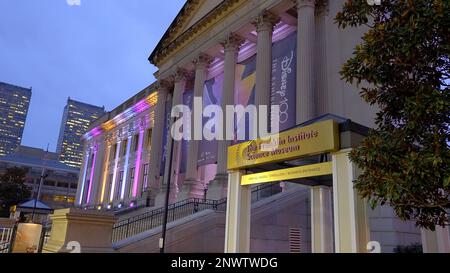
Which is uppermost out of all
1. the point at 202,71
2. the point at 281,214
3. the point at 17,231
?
the point at 202,71

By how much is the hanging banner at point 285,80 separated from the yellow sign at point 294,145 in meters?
10.8

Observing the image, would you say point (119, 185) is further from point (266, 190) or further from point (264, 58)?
point (266, 190)

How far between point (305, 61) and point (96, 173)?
Answer: 38695 mm

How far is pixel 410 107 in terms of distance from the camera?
15.6 feet

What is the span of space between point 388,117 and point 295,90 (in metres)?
14.0

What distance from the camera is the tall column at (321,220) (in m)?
8.80

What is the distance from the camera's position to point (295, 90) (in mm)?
19391

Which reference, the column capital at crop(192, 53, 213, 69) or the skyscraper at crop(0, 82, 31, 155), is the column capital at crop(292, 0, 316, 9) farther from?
the skyscraper at crop(0, 82, 31, 155)

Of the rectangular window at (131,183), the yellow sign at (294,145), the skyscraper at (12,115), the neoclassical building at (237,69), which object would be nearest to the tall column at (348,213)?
the yellow sign at (294,145)

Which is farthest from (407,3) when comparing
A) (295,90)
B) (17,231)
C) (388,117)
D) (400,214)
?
(295,90)

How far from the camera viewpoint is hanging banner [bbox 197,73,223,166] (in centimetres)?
2355

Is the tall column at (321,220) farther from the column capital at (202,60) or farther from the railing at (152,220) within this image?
the column capital at (202,60)

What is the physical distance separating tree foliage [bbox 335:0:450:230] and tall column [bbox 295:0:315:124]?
12.9 metres
